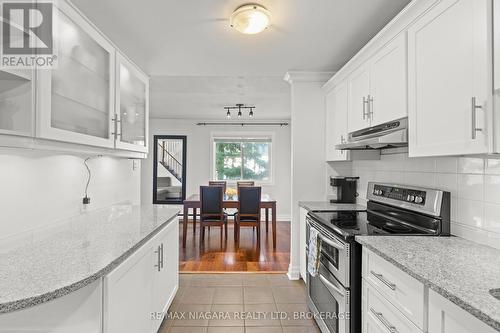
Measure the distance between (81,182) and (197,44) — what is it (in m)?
1.52

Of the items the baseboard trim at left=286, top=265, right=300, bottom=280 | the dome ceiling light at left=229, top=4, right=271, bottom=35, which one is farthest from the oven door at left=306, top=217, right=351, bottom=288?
the dome ceiling light at left=229, top=4, right=271, bottom=35

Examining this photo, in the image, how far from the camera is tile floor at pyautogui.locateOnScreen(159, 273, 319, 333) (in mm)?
2197

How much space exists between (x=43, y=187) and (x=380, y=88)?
2.34 metres

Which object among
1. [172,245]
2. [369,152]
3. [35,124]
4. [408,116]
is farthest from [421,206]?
[35,124]

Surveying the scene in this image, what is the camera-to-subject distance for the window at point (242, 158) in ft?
21.6

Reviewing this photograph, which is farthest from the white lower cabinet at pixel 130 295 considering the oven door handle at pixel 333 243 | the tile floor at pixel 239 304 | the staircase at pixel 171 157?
the staircase at pixel 171 157

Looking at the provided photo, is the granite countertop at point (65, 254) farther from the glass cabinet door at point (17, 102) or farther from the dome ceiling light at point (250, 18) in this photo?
the dome ceiling light at point (250, 18)

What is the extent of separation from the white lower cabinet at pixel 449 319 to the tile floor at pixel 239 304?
138cm

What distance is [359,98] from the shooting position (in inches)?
89.8

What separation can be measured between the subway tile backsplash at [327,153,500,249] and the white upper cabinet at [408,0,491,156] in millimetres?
288

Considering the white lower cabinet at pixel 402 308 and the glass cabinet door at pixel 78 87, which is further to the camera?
the glass cabinet door at pixel 78 87

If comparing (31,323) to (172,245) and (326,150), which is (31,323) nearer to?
(172,245)

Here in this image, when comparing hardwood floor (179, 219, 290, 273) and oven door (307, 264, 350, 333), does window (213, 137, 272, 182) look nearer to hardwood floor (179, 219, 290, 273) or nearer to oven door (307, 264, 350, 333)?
hardwood floor (179, 219, 290, 273)

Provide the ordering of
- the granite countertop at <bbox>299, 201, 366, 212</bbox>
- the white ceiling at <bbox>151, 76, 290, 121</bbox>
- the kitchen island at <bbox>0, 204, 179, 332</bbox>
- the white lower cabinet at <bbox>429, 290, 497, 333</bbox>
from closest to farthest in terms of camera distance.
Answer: the white lower cabinet at <bbox>429, 290, 497, 333</bbox> < the kitchen island at <bbox>0, 204, 179, 332</bbox> < the granite countertop at <bbox>299, 201, 366, 212</bbox> < the white ceiling at <bbox>151, 76, 290, 121</bbox>
